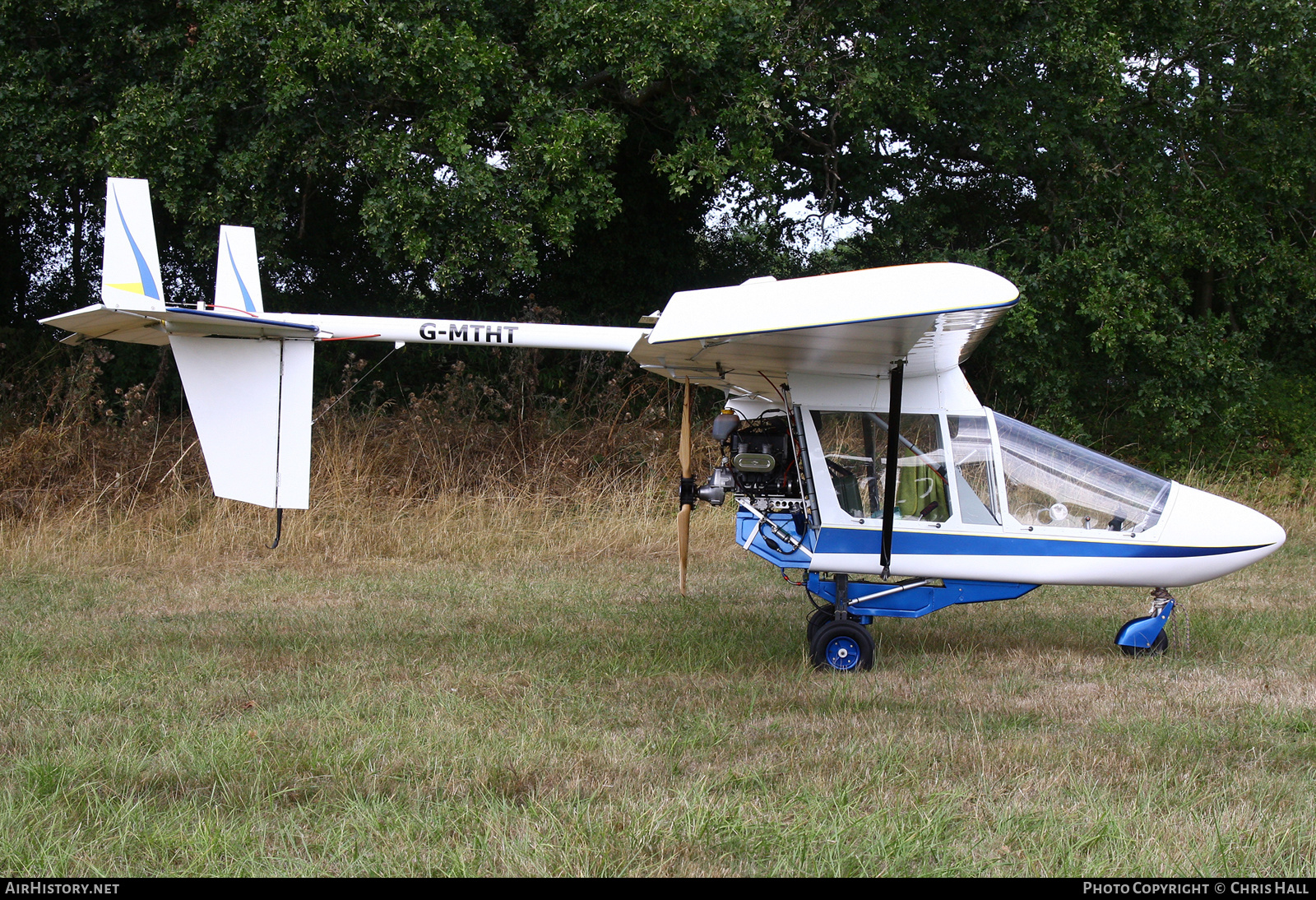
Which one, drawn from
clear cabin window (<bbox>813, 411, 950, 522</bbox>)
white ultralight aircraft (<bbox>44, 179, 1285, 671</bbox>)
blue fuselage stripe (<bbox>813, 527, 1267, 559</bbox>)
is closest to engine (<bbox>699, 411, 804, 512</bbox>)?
white ultralight aircraft (<bbox>44, 179, 1285, 671</bbox>)

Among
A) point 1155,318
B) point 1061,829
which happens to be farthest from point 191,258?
point 1061,829

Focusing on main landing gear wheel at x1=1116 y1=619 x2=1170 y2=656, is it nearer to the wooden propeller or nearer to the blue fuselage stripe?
the blue fuselage stripe

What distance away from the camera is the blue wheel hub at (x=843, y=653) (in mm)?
5715

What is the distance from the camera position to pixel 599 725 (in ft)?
14.7

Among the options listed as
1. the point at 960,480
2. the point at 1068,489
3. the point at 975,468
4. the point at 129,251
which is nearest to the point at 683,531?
the point at 960,480

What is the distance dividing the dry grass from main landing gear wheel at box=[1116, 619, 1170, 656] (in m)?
0.11

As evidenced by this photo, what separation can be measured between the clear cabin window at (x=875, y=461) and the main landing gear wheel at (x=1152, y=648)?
1.68 meters

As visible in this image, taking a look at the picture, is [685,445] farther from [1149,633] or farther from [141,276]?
[141,276]

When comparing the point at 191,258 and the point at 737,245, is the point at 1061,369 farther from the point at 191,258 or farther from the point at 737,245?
the point at 191,258

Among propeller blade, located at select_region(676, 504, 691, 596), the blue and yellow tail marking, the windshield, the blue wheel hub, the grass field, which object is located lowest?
the grass field

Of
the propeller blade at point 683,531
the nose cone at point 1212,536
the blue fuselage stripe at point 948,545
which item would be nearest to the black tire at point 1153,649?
the nose cone at point 1212,536

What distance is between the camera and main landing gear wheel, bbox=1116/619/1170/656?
20.0 feet

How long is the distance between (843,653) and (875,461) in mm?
1181

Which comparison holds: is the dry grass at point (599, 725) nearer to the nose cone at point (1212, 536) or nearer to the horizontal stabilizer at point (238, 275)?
the nose cone at point (1212, 536)
